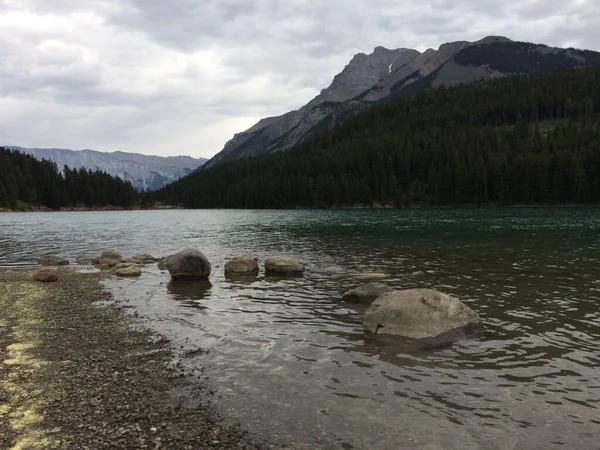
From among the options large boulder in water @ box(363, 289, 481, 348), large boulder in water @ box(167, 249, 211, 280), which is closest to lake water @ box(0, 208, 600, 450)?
large boulder in water @ box(363, 289, 481, 348)

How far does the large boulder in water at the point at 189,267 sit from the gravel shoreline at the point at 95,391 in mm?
9654

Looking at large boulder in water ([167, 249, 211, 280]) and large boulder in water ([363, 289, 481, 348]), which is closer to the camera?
large boulder in water ([363, 289, 481, 348])

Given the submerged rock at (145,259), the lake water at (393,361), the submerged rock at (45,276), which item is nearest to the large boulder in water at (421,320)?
the lake water at (393,361)

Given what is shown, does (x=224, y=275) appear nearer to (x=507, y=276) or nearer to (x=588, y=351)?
(x=507, y=276)

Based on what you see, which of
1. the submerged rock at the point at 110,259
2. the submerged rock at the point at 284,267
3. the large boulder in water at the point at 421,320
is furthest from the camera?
the submerged rock at the point at 110,259

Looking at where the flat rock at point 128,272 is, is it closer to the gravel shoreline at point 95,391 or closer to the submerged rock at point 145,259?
the submerged rock at point 145,259

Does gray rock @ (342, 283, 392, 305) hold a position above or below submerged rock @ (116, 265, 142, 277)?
above

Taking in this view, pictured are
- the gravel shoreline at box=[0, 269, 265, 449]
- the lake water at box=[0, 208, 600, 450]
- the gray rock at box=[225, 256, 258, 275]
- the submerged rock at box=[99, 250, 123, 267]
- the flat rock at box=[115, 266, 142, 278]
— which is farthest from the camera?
the submerged rock at box=[99, 250, 123, 267]

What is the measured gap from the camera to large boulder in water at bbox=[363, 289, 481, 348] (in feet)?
51.3

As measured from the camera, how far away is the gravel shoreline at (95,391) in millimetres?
9070

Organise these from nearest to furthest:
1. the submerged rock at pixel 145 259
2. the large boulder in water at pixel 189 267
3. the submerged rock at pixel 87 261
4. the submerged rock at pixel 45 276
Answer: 1. the large boulder in water at pixel 189 267
2. the submerged rock at pixel 45 276
3. the submerged rock at pixel 145 259
4. the submerged rock at pixel 87 261

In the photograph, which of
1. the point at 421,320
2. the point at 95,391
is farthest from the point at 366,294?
the point at 95,391

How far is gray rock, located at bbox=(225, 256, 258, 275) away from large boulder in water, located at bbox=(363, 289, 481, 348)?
53.7 ft

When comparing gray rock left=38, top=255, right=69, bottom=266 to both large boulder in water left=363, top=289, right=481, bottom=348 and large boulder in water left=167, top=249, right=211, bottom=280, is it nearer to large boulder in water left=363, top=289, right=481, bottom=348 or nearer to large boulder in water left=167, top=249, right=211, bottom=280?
large boulder in water left=167, top=249, right=211, bottom=280
